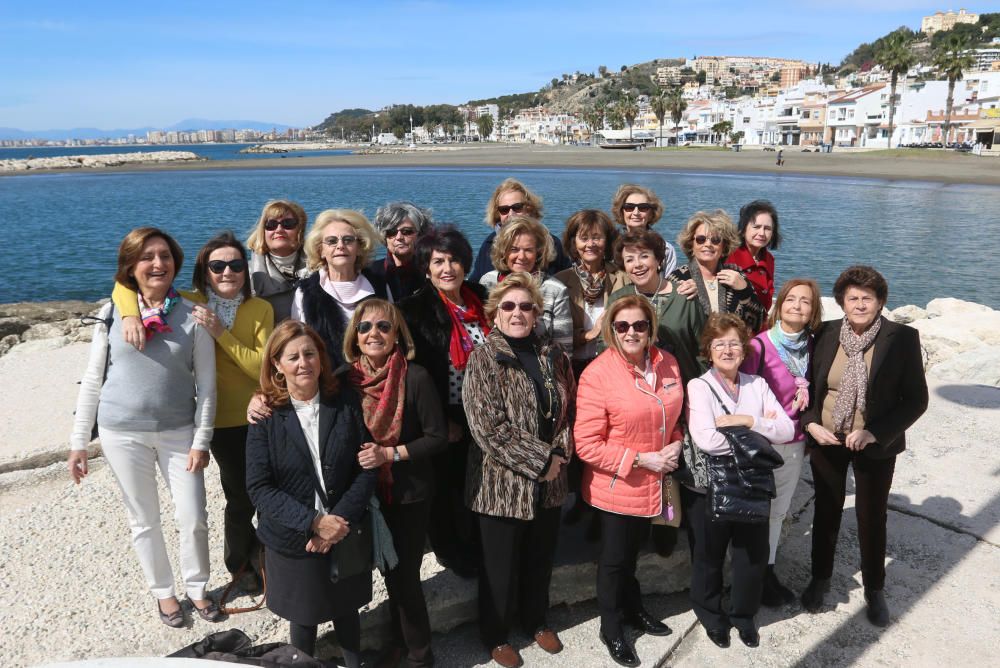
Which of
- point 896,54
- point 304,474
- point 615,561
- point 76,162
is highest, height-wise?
point 896,54

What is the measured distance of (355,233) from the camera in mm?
3900

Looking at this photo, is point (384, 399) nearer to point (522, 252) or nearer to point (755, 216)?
point (522, 252)

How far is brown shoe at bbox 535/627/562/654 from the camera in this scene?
11.9ft

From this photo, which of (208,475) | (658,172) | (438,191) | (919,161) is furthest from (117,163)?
(208,475)

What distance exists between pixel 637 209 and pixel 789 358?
152 cm

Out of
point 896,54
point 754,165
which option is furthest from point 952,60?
point 754,165

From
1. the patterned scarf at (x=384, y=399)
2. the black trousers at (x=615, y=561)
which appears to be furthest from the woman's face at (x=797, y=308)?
the patterned scarf at (x=384, y=399)

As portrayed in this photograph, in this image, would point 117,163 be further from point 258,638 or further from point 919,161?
point 258,638

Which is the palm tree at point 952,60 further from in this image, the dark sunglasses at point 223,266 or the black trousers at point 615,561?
the dark sunglasses at point 223,266

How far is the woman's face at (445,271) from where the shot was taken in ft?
12.2

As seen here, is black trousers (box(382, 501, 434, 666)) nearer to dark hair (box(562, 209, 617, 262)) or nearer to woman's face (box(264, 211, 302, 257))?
woman's face (box(264, 211, 302, 257))

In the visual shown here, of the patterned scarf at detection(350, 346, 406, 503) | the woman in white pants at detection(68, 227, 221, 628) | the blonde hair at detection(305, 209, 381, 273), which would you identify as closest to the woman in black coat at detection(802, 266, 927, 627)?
the patterned scarf at detection(350, 346, 406, 503)

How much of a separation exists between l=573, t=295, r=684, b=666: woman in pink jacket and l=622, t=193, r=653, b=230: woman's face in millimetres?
1453

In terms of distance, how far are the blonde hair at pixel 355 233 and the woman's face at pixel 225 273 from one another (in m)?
0.42
